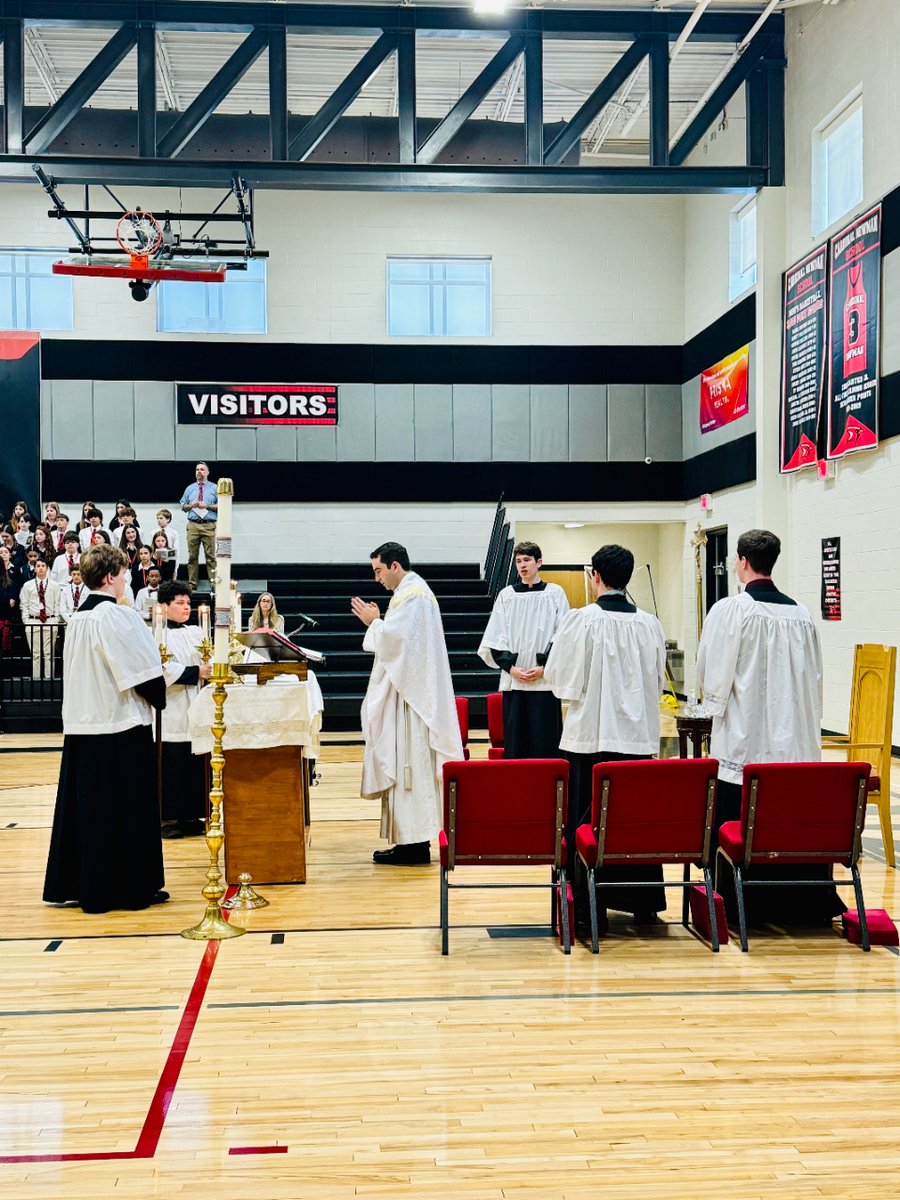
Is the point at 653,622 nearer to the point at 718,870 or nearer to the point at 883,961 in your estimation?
the point at 718,870

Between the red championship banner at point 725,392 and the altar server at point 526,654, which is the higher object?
the red championship banner at point 725,392

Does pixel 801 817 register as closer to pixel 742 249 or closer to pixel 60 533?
pixel 60 533

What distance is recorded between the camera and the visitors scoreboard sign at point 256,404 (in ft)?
58.0

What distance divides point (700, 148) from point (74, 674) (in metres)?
15.1

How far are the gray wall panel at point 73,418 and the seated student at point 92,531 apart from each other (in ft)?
9.83

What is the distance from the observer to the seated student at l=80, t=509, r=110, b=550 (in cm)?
1455

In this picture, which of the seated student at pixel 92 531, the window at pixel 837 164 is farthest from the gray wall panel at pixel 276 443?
the window at pixel 837 164

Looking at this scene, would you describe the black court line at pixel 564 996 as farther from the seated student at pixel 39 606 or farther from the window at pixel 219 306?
the window at pixel 219 306

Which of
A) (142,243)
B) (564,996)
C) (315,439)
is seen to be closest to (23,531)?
(315,439)

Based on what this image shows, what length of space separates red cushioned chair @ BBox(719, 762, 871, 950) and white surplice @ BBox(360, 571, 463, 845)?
2021 millimetres

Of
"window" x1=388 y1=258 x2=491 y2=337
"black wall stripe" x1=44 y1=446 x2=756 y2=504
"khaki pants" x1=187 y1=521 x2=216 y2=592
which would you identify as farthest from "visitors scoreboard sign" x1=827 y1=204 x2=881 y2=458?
"khaki pants" x1=187 y1=521 x2=216 y2=592

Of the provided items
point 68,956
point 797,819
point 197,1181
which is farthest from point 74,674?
point 797,819

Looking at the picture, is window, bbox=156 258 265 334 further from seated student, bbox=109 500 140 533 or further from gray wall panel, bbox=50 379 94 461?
→ seated student, bbox=109 500 140 533

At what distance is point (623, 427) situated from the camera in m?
18.1
